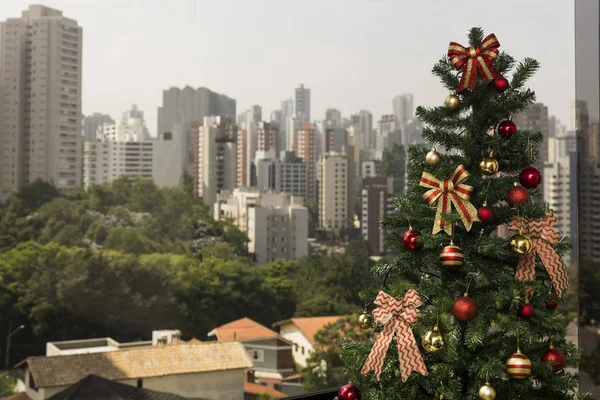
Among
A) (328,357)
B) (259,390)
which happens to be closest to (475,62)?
(259,390)

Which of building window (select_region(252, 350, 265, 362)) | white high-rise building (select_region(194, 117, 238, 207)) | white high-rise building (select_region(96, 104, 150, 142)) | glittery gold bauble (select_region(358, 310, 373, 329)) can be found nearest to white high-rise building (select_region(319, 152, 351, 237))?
white high-rise building (select_region(194, 117, 238, 207))

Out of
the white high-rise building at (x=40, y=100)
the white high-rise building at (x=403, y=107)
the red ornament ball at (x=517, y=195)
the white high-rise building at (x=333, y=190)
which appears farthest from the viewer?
the white high-rise building at (x=333, y=190)

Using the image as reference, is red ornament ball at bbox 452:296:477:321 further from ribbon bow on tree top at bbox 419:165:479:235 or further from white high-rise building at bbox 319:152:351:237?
white high-rise building at bbox 319:152:351:237

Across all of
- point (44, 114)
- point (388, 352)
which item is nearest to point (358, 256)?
point (44, 114)

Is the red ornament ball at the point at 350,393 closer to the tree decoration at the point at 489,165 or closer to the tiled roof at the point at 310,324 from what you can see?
the tree decoration at the point at 489,165

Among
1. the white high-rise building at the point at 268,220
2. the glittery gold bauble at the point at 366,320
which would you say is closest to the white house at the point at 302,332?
the white high-rise building at the point at 268,220
